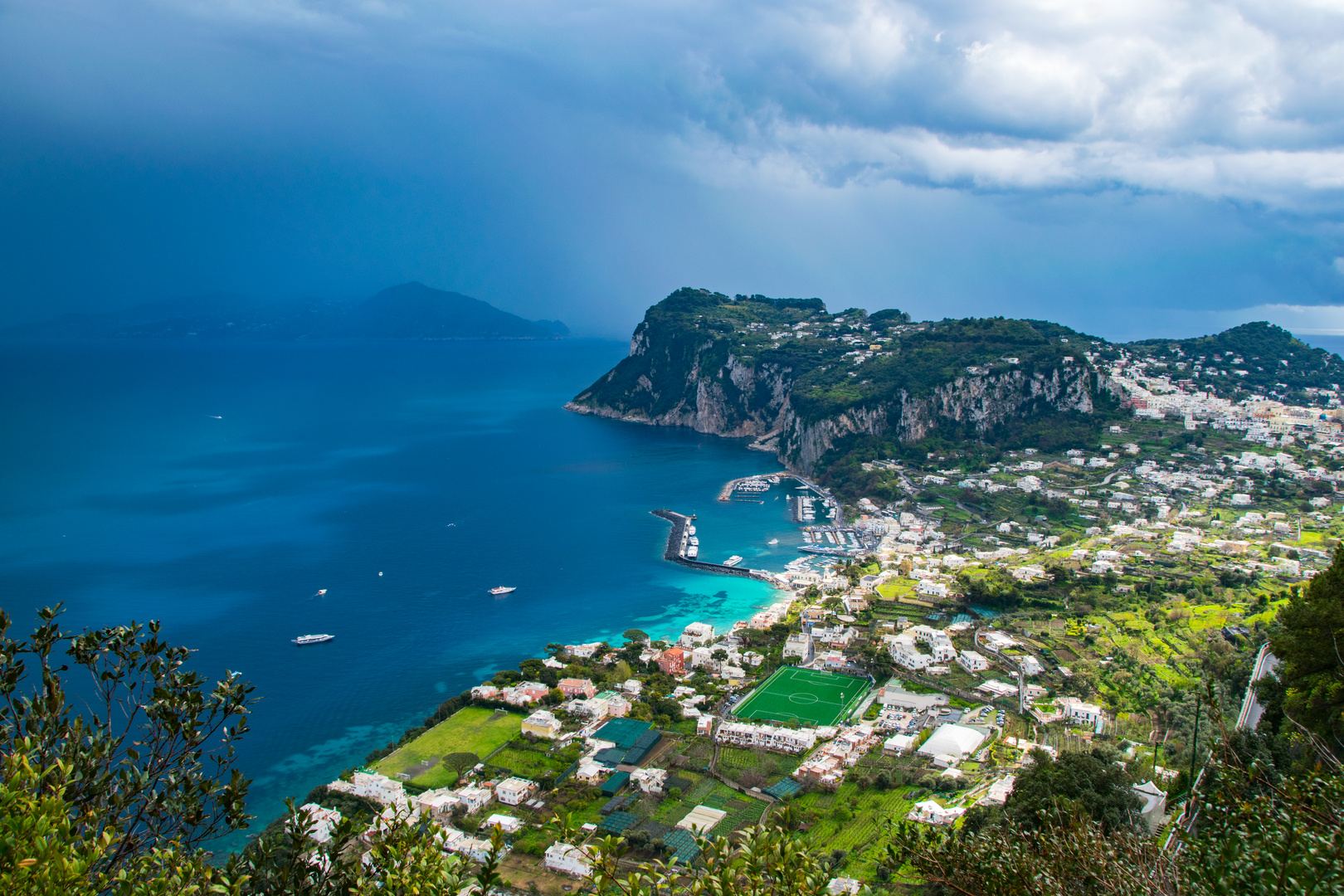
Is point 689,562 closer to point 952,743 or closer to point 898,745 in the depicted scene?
point 898,745

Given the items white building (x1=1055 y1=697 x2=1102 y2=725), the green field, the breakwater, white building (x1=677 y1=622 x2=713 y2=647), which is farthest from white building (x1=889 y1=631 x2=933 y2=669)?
the green field

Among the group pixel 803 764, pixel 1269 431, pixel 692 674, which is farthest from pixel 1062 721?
pixel 1269 431

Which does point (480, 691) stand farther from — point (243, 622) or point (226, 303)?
point (226, 303)

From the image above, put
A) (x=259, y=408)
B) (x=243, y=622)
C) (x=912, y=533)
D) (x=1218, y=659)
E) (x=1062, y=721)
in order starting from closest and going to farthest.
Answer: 1. (x=1062, y=721)
2. (x=1218, y=659)
3. (x=243, y=622)
4. (x=912, y=533)
5. (x=259, y=408)

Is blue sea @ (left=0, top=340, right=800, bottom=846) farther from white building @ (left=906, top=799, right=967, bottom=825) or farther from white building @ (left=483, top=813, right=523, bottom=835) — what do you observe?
white building @ (left=906, top=799, right=967, bottom=825)

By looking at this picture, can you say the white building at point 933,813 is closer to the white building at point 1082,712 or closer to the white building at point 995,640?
the white building at point 1082,712

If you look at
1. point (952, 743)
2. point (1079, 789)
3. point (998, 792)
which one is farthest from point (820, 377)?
point (1079, 789)
